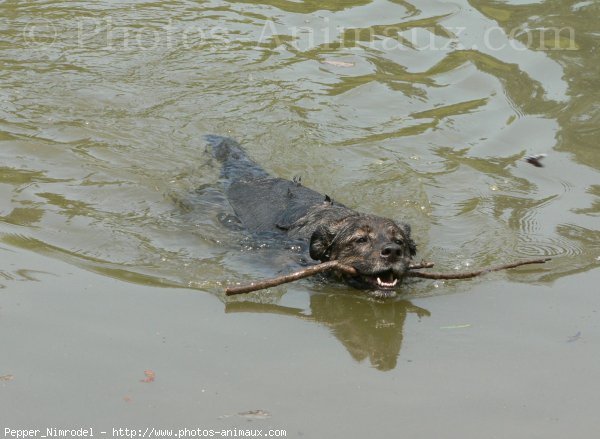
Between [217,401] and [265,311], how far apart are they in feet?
5.25

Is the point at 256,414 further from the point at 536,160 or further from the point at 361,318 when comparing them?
the point at 536,160

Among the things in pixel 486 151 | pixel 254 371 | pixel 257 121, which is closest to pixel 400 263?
pixel 254 371

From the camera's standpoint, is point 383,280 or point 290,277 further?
point 383,280

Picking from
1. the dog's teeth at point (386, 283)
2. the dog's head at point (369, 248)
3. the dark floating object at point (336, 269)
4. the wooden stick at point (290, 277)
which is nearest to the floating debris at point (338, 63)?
the dog's head at point (369, 248)

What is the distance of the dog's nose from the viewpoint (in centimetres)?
788

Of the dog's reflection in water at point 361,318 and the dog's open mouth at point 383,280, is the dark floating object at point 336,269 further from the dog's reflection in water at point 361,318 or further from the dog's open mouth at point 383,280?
the dog's reflection in water at point 361,318

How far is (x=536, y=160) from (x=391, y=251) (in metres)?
4.00

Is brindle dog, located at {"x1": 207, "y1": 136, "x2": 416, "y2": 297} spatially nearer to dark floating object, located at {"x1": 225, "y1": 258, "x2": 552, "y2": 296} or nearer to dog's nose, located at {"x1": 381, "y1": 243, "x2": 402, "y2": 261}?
dog's nose, located at {"x1": 381, "y1": 243, "x2": 402, "y2": 261}

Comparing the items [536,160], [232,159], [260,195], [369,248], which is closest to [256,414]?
[369,248]

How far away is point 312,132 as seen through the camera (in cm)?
1220

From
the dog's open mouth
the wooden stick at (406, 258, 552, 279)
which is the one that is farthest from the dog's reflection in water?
the wooden stick at (406, 258, 552, 279)

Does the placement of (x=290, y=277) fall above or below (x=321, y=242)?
above

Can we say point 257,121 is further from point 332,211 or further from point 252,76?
point 332,211

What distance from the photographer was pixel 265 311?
7566 mm
